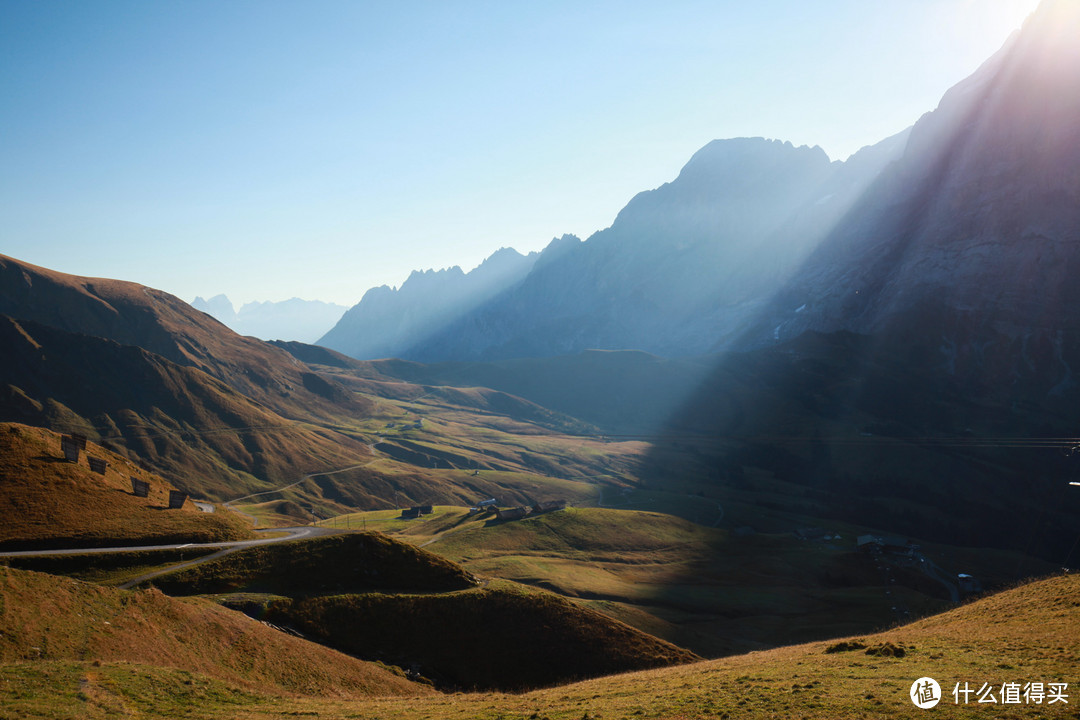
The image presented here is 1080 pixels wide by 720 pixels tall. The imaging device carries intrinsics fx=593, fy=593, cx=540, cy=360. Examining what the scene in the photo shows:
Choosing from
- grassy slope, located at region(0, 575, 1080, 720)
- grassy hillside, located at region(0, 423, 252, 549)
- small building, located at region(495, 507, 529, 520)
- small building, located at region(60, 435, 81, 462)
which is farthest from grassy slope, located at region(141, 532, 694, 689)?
small building, located at region(495, 507, 529, 520)

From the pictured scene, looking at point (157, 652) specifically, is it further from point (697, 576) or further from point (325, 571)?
point (697, 576)

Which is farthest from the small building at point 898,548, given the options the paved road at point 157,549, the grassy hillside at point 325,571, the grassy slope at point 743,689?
the paved road at point 157,549

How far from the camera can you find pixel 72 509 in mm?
69625

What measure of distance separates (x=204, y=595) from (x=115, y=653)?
65.9ft

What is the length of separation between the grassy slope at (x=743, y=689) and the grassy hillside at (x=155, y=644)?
1.22 metres

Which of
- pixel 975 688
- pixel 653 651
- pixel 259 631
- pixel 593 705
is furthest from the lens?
pixel 653 651

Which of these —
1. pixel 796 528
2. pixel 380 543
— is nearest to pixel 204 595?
pixel 380 543

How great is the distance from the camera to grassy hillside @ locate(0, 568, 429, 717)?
35719 millimetres

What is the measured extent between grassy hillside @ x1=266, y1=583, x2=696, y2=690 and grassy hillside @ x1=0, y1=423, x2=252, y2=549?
2396cm

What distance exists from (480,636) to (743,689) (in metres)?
33.6

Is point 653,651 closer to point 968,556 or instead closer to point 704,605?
point 704,605

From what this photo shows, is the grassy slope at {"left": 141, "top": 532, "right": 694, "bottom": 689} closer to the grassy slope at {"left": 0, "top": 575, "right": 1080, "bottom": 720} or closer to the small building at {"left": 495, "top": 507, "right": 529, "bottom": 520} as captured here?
the grassy slope at {"left": 0, "top": 575, "right": 1080, "bottom": 720}

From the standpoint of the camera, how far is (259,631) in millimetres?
51219

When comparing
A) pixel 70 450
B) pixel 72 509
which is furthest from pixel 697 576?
pixel 70 450
